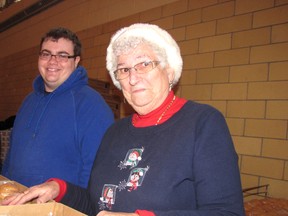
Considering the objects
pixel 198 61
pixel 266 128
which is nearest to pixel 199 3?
pixel 198 61

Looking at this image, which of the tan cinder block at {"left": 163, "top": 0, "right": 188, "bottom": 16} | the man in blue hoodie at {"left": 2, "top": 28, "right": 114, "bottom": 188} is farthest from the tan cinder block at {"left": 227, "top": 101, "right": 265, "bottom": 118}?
the man in blue hoodie at {"left": 2, "top": 28, "right": 114, "bottom": 188}

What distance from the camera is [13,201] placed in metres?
1.15

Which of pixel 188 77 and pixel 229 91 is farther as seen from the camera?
pixel 188 77

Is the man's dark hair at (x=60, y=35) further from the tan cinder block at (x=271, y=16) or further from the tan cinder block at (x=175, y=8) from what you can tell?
the tan cinder block at (x=175, y=8)

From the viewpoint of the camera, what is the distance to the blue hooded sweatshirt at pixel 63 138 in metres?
1.63

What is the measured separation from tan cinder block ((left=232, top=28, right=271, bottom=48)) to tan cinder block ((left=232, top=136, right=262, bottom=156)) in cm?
88

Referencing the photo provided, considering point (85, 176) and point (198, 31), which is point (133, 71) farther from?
point (198, 31)

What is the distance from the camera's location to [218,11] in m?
3.11

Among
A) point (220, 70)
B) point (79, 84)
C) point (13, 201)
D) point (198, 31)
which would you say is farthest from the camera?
point (198, 31)

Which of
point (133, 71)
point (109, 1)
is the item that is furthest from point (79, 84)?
point (109, 1)

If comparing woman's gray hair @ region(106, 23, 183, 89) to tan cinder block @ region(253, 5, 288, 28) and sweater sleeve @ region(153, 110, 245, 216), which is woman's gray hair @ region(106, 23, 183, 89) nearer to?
sweater sleeve @ region(153, 110, 245, 216)

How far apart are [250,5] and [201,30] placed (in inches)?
22.7

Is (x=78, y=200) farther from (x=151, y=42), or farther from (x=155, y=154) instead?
(x=151, y=42)

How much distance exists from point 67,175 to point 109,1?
363 cm
